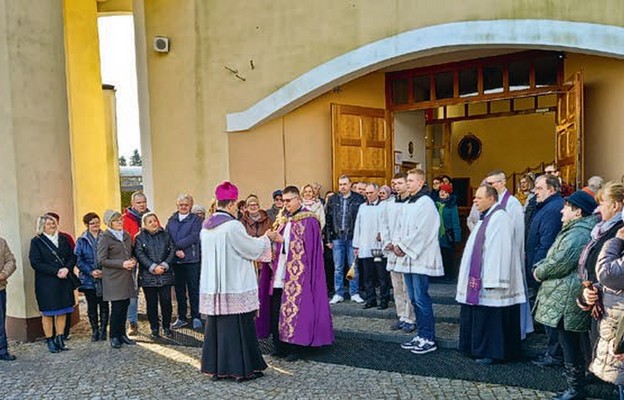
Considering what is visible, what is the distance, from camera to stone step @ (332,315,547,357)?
218 inches

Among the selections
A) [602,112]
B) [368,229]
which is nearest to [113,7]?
[368,229]

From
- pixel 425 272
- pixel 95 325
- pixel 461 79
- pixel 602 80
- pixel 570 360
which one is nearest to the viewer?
pixel 570 360

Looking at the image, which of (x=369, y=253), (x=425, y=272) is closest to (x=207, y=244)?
(x=425, y=272)

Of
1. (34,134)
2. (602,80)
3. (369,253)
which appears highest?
(602,80)

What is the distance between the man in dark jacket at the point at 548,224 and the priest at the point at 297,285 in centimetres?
207

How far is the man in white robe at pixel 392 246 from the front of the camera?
19.3 ft

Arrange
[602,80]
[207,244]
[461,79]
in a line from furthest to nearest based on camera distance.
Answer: [461,79] < [602,80] < [207,244]

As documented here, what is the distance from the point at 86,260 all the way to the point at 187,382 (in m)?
2.31

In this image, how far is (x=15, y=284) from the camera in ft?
22.8

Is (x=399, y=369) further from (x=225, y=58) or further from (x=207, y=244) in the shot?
(x=225, y=58)

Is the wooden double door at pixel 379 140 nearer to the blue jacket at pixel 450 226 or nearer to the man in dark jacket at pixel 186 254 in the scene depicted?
the blue jacket at pixel 450 226

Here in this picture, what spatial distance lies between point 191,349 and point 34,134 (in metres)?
3.43

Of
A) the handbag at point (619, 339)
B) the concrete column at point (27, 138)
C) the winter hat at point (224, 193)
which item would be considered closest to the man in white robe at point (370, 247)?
the winter hat at point (224, 193)

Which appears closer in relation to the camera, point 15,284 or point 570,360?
point 570,360
